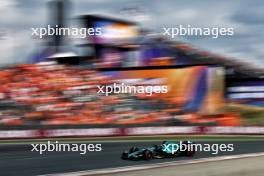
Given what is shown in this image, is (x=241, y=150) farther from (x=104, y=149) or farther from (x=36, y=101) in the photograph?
(x=36, y=101)

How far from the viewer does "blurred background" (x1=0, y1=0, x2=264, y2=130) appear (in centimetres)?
761

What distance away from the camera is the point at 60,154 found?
25.7ft

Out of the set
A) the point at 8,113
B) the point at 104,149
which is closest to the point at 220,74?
the point at 104,149

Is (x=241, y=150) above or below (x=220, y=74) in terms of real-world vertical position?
below

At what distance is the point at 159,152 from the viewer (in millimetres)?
8297

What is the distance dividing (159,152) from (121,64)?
1802 millimetres

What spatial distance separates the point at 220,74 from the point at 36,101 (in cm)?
358
